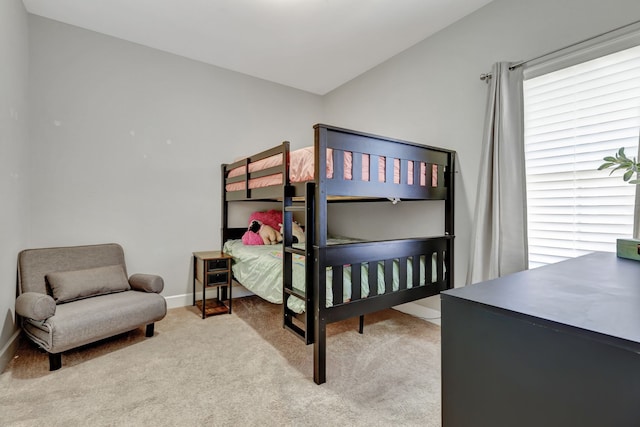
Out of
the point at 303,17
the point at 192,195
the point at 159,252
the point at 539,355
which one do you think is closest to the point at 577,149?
the point at 539,355

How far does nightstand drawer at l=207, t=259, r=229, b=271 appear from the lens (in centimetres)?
289

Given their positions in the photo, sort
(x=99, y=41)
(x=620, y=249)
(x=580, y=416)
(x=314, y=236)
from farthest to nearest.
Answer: (x=99, y=41)
(x=314, y=236)
(x=620, y=249)
(x=580, y=416)

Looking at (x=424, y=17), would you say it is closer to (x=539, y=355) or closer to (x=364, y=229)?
(x=364, y=229)

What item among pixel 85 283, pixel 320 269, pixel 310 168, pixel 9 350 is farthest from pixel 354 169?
pixel 9 350

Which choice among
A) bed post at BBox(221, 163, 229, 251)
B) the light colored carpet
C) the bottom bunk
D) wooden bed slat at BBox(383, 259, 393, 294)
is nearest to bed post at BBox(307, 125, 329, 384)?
the bottom bunk

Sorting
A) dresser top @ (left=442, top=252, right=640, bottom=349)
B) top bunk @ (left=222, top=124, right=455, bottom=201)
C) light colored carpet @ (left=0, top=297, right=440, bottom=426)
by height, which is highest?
top bunk @ (left=222, top=124, right=455, bottom=201)

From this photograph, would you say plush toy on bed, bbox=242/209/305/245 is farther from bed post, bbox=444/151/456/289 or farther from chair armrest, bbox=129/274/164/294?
bed post, bbox=444/151/456/289

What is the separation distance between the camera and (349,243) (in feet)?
6.68

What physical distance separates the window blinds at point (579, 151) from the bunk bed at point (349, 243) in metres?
0.60

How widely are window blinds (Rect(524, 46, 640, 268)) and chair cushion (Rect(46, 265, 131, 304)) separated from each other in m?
3.21

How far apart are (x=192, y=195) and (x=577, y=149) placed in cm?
332

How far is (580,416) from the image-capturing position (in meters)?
0.48

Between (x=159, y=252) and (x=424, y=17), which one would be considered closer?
(x=424, y=17)

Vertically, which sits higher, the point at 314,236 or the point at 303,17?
the point at 303,17
